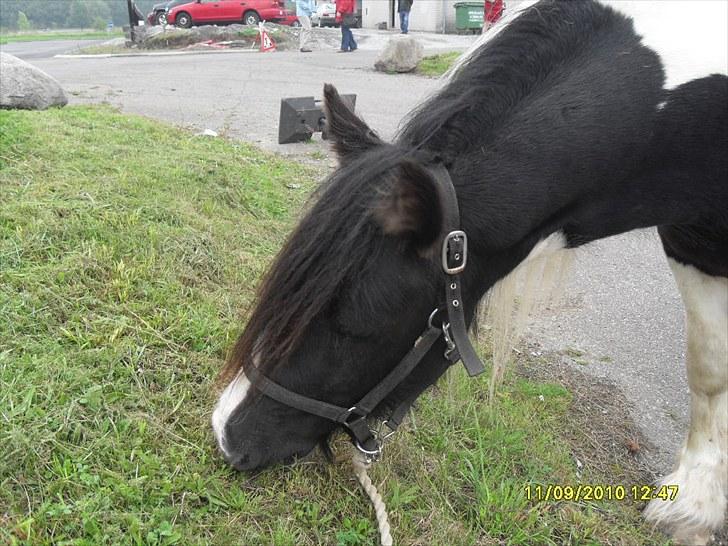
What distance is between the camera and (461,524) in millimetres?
2156

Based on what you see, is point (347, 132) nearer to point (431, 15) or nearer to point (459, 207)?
point (459, 207)

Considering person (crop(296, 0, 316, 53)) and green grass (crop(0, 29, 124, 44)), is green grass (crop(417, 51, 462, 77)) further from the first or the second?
green grass (crop(0, 29, 124, 44))

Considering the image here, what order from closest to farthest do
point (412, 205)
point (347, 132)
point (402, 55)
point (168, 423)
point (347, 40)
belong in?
point (412, 205)
point (347, 132)
point (168, 423)
point (402, 55)
point (347, 40)

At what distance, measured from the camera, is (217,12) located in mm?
25812

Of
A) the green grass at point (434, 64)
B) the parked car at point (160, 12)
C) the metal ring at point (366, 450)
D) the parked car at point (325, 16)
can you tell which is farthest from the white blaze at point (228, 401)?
the parked car at point (325, 16)

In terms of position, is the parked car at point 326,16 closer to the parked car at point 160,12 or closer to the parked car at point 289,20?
the parked car at point 289,20

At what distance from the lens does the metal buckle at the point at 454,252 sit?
1.54 meters

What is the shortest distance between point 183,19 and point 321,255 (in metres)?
27.6

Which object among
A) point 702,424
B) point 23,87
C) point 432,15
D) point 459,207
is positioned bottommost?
point 702,424

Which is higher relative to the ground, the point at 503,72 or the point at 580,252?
the point at 503,72

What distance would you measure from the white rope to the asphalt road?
1.17m

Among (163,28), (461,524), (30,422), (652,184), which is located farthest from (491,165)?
(163,28)

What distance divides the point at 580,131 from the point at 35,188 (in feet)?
10.7

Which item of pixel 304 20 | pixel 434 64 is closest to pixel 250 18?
pixel 304 20
